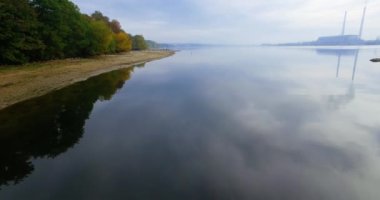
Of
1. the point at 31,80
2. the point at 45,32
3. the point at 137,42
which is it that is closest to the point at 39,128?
the point at 31,80

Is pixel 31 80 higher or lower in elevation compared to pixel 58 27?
lower

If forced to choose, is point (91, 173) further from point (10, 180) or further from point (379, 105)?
point (379, 105)

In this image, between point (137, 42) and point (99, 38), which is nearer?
point (99, 38)

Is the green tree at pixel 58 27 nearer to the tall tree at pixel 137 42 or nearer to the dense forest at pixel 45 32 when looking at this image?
the dense forest at pixel 45 32

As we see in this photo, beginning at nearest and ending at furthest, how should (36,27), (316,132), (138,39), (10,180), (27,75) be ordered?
(10,180), (316,132), (27,75), (36,27), (138,39)

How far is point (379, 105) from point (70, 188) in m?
31.7

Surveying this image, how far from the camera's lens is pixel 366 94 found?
34.5m

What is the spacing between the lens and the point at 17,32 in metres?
44.6

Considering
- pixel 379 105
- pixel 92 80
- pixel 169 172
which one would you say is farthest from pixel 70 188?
pixel 92 80

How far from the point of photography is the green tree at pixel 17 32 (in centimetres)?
4175

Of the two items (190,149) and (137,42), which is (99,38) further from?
(137,42)

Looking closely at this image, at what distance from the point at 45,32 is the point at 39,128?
1659 inches

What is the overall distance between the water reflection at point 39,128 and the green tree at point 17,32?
19.0 metres

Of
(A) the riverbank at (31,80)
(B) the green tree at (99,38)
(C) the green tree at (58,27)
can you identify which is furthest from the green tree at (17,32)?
(B) the green tree at (99,38)
